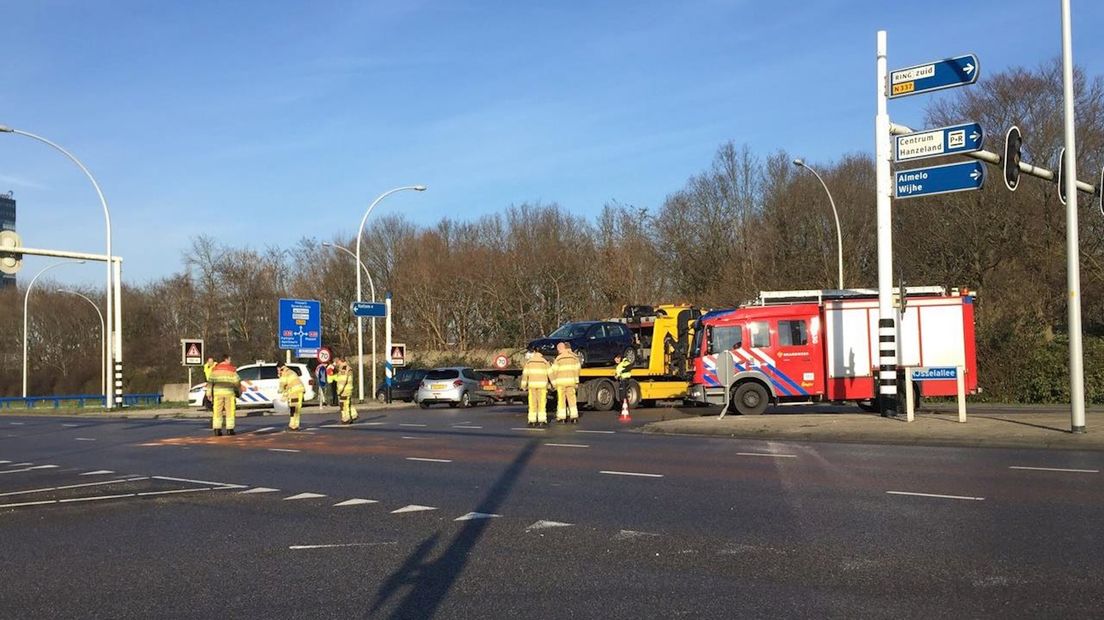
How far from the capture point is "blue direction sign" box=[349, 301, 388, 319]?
37.8 metres

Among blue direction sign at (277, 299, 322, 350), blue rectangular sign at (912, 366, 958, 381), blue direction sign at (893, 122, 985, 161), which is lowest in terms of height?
blue rectangular sign at (912, 366, 958, 381)

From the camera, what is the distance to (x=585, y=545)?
7.93 m

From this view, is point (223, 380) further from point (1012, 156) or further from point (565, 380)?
point (1012, 156)

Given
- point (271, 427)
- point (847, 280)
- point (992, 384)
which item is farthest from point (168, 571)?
point (847, 280)

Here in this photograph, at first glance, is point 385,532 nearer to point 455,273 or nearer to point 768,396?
point 768,396

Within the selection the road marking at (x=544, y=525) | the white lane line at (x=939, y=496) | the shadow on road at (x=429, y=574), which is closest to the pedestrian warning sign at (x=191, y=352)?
the shadow on road at (x=429, y=574)

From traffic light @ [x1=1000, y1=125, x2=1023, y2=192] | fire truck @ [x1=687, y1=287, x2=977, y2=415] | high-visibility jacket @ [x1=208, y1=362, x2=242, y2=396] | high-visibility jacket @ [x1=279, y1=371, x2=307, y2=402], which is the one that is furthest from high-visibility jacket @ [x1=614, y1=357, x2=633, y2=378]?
traffic light @ [x1=1000, y1=125, x2=1023, y2=192]

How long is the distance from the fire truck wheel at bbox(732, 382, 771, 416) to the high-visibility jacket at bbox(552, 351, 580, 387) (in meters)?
4.16

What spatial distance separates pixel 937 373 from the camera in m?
18.7

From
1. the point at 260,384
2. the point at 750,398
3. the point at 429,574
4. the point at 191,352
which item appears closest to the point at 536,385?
the point at 750,398

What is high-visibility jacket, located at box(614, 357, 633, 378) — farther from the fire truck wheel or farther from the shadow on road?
the shadow on road

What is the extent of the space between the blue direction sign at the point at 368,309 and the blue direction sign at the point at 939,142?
2347 centimetres

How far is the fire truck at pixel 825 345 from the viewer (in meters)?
22.7

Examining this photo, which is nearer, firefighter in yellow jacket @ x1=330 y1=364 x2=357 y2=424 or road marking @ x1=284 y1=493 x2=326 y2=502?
road marking @ x1=284 y1=493 x2=326 y2=502
